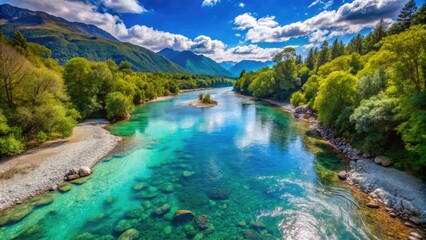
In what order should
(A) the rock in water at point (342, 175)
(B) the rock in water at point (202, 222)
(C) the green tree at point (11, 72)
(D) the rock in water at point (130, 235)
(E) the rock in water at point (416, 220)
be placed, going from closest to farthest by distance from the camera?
(D) the rock in water at point (130, 235), (E) the rock in water at point (416, 220), (B) the rock in water at point (202, 222), (A) the rock in water at point (342, 175), (C) the green tree at point (11, 72)

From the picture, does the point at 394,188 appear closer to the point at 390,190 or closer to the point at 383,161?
the point at 390,190

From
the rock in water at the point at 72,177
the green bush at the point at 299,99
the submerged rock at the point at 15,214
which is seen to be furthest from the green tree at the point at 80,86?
the green bush at the point at 299,99

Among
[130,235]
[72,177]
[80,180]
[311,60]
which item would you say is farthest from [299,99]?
[130,235]

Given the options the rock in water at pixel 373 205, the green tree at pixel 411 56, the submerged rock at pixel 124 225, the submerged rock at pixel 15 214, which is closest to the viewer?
the submerged rock at pixel 124 225

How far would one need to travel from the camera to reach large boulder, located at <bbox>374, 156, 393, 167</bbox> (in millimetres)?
21500

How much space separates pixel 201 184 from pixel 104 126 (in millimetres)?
31538

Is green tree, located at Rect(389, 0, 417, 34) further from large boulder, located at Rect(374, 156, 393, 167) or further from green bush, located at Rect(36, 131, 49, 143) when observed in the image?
green bush, located at Rect(36, 131, 49, 143)

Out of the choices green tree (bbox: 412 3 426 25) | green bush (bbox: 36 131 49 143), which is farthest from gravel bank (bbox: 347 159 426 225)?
green tree (bbox: 412 3 426 25)

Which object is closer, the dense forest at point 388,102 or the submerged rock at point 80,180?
the dense forest at point 388,102

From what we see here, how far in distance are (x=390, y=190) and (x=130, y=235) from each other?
20.9 meters

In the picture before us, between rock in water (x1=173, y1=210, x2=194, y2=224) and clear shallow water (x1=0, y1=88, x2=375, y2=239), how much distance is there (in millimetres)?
435

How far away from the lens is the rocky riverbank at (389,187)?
14.8 meters

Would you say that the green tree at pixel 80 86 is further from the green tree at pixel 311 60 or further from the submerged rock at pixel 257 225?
the green tree at pixel 311 60

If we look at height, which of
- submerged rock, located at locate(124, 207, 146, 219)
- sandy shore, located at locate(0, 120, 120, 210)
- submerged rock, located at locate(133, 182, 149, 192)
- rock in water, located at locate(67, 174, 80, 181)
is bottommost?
submerged rock, located at locate(124, 207, 146, 219)
